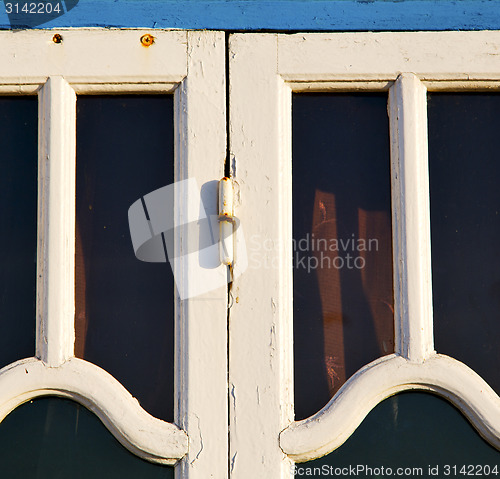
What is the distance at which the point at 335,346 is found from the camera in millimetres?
1669

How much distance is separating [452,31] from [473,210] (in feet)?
1.34

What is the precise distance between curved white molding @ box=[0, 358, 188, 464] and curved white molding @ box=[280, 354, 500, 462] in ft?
0.86

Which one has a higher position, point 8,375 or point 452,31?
point 452,31

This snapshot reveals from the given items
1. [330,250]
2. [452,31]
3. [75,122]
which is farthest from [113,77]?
[452,31]

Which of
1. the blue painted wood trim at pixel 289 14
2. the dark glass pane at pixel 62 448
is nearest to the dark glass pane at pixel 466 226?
the blue painted wood trim at pixel 289 14

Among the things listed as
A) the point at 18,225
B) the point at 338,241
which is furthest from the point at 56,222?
the point at 338,241

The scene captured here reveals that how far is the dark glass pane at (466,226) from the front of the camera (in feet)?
5.46

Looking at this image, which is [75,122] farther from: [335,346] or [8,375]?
[335,346]

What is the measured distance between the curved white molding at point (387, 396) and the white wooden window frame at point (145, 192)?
18 cm

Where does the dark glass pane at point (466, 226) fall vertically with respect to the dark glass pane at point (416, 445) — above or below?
above

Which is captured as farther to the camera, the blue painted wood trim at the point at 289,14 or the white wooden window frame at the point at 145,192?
the blue painted wood trim at the point at 289,14

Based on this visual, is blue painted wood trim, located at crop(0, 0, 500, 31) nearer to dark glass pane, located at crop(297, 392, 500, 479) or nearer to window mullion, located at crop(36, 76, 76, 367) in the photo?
window mullion, located at crop(36, 76, 76, 367)

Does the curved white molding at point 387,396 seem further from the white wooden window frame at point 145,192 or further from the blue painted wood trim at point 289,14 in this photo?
the blue painted wood trim at point 289,14

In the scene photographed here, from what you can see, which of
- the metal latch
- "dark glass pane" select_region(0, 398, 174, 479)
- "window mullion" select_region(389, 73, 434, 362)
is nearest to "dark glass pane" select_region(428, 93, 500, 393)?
"window mullion" select_region(389, 73, 434, 362)
